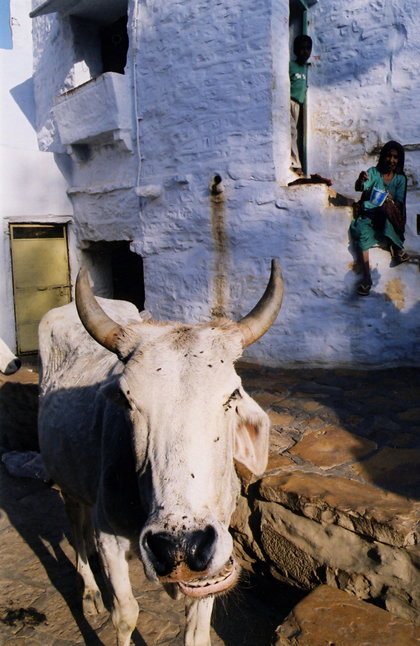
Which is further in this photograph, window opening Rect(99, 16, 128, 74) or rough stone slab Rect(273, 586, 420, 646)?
window opening Rect(99, 16, 128, 74)

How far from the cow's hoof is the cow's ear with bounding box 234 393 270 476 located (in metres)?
1.45

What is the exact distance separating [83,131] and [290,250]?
157 inches

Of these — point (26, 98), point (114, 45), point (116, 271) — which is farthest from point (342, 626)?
point (26, 98)

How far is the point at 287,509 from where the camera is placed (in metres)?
2.94

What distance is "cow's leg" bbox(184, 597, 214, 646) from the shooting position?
2523 mm

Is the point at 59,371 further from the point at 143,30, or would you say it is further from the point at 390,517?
the point at 143,30

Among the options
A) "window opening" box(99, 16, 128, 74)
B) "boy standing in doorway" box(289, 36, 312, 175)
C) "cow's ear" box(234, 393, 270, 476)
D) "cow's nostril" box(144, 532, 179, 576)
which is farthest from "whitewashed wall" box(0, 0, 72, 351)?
"cow's nostril" box(144, 532, 179, 576)

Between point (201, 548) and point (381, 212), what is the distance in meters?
4.73

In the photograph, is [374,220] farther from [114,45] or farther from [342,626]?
[114,45]

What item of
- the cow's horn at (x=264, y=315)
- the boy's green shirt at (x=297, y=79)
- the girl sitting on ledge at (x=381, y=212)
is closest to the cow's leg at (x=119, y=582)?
the cow's horn at (x=264, y=315)

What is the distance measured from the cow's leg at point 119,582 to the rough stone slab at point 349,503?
0.96m

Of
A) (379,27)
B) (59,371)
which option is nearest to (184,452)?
(59,371)

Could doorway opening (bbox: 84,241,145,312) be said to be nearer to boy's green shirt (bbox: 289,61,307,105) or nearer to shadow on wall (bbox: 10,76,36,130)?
shadow on wall (bbox: 10,76,36,130)

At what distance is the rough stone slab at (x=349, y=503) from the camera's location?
2.44m
